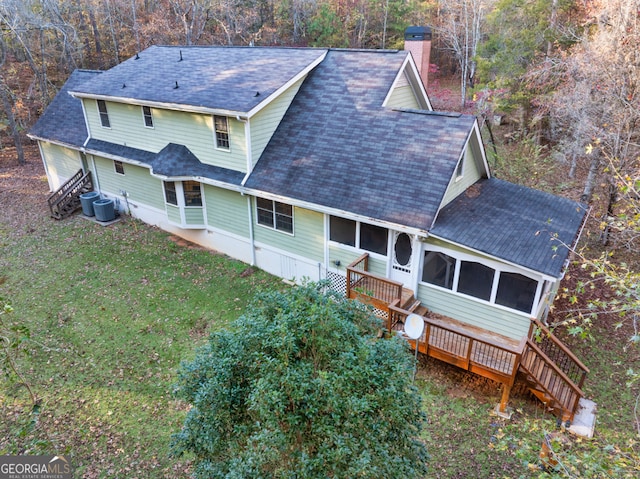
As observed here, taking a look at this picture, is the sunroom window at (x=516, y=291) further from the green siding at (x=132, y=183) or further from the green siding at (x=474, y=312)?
the green siding at (x=132, y=183)

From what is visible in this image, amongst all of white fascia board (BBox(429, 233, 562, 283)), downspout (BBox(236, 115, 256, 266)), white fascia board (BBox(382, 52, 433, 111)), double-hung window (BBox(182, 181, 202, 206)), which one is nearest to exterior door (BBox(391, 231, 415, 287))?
white fascia board (BBox(429, 233, 562, 283))

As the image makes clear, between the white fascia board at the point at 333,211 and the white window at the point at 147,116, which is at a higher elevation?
the white window at the point at 147,116

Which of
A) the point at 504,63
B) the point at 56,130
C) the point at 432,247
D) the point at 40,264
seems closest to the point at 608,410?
the point at 432,247

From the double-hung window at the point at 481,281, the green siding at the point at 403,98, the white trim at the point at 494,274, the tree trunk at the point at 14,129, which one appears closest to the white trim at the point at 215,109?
the green siding at the point at 403,98

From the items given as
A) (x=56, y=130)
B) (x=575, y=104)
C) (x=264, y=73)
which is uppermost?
(x=264, y=73)

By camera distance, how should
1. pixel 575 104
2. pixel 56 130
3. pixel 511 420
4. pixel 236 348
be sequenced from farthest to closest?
pixel 56 130
pixel 575 104
pixel 511 420
pixel 236 348

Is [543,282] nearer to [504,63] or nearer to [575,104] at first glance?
[575,104]
